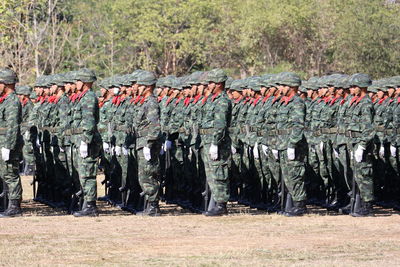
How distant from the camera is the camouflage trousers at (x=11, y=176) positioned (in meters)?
17.7

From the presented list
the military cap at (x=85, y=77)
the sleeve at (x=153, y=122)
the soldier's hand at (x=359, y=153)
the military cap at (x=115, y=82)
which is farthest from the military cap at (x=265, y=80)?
the military cap at (x=85, y=77)

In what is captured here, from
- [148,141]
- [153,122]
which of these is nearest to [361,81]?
[153,122]

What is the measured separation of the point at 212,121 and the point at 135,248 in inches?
172

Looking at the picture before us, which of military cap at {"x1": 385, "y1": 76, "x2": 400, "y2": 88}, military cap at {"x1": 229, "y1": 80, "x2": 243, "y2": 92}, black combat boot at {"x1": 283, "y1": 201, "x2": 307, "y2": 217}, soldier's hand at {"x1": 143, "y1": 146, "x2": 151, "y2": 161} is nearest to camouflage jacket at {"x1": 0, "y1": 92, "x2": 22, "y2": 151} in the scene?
soldier's hand at {"x1": 143, "y1": 146, "x2": 151, "y2": 161}

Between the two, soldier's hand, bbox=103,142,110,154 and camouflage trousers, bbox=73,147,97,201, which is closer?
camouflage trousers, bbox=73,147,97,201

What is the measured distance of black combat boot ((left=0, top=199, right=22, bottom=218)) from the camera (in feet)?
58.7

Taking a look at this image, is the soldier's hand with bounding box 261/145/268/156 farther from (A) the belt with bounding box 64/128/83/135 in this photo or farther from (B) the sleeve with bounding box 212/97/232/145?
(A) the belt with bounding box 64/128/83/135

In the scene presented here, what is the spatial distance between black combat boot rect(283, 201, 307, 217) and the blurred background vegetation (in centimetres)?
Answer: 3097

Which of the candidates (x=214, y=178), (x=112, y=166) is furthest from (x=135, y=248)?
(x=112, y=166)

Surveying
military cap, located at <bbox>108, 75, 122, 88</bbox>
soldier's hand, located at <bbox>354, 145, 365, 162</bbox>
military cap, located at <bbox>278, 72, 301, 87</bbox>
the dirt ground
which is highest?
military cap, located at <bbox>108, 75, 122, 88</bbox>

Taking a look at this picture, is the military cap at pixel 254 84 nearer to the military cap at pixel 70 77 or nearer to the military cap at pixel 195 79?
the military cap at pixel 195 79

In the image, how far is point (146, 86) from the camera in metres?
18.1

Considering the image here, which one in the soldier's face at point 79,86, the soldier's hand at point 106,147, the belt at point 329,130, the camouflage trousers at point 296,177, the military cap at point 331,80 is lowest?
the camouflage trousers at point 296,177

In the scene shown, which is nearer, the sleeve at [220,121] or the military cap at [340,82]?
the sleeve at [220,121]
